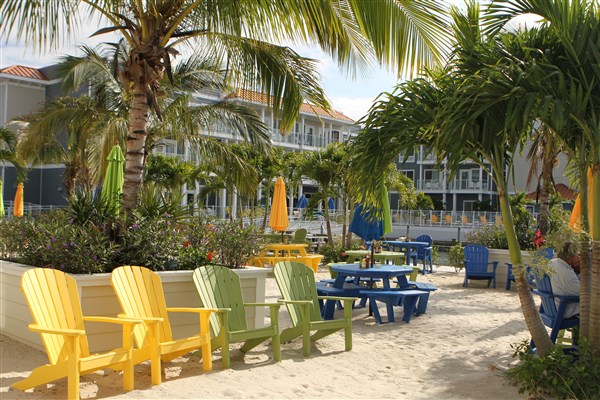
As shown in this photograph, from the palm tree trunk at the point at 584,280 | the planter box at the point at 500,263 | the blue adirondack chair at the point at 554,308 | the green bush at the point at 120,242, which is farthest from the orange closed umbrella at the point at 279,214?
the palm tree trunk at the point at 584,280

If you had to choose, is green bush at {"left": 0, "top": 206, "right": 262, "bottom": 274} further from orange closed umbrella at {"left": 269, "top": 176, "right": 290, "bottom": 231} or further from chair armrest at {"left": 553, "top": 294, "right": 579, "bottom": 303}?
orange closed umbrella at {"left": 269, "top": 176, "right": 290, "bottom": 231}

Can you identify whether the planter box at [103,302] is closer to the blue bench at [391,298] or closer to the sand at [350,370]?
the sand at [350,370]

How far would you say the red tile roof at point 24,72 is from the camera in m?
31.5

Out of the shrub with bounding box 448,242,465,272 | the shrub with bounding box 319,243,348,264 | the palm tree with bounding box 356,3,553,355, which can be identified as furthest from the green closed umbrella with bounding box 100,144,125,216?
the shrub with bounding box 319,243,348,264

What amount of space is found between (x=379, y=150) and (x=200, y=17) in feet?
11.3

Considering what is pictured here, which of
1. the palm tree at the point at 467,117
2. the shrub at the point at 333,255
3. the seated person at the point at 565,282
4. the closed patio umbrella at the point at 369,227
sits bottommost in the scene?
the shrub at the point at 333,255

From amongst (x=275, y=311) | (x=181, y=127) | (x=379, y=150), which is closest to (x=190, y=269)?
(x=275, y=311)

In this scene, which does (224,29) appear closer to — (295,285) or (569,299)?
(295,285)

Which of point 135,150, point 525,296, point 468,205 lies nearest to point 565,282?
point 525,296

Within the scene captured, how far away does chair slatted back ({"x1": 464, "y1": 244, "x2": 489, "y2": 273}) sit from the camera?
1261cm

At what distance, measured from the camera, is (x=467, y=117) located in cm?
507

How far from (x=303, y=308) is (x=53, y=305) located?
96.9 inches

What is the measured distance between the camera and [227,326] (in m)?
5.59

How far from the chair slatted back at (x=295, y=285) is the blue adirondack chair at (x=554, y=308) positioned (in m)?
2.31
